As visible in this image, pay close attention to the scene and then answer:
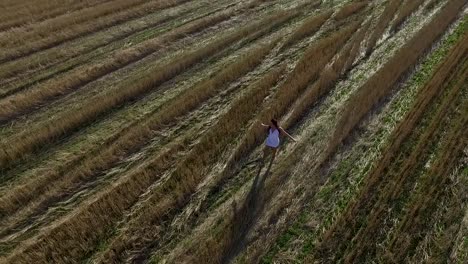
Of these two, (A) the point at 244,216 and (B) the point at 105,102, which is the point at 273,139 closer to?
(A) the point at 244,216

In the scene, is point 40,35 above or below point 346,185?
above

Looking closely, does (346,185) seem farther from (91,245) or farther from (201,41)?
(201,41)

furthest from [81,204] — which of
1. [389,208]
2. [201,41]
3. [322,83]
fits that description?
[201,41]

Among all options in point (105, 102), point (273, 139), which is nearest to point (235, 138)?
point (273, 139)

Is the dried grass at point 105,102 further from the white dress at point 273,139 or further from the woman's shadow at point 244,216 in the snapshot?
the woman's shadow at point 244,216

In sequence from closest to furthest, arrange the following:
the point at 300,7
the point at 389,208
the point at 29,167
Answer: the point at 389,208 < the point at 29,167 < the point at 300,7

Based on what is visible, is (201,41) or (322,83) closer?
(322,83)
